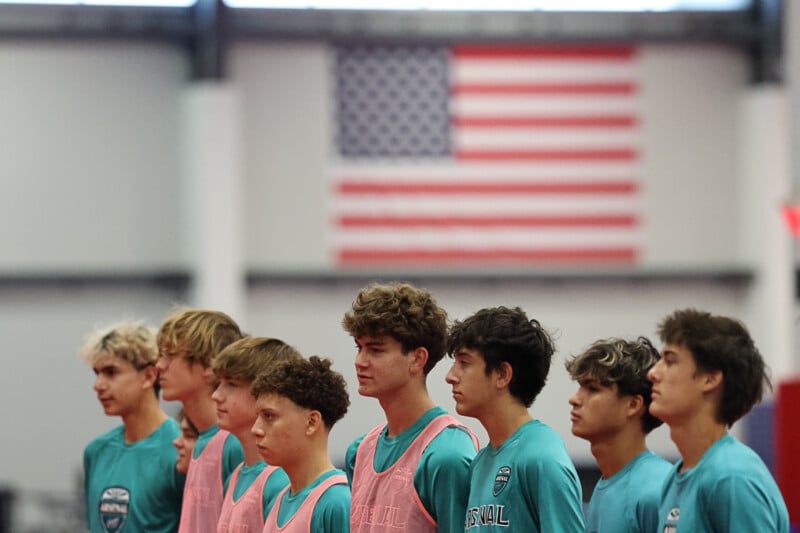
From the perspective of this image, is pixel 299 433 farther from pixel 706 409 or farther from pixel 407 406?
pixel 706 409

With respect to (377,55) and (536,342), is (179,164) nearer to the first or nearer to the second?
(377,55)

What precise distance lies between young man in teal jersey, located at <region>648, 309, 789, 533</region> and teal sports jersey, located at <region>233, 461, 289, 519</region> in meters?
1.53

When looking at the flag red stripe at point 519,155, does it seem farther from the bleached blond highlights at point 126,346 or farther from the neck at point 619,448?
the neck at point 619,448

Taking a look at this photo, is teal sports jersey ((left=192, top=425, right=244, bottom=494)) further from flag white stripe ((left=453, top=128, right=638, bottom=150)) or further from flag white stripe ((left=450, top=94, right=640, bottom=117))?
flag white stripe ((left=450, top=94, right=640, bottom=117))

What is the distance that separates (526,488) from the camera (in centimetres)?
364

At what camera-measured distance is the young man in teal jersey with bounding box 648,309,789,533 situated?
3.22m

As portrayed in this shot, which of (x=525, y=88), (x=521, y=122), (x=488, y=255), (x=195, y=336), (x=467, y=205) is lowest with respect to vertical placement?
(x=488, y=255)

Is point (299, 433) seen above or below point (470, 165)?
below

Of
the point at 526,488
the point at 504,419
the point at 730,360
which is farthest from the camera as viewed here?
the point at 504,419

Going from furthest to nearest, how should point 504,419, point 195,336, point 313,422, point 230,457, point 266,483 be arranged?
point 195,336, point 230,457, point 266,483, point 313,422, point 504,419

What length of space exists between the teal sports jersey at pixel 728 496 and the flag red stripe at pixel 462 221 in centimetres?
1159

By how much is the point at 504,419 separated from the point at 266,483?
1135 millimetres

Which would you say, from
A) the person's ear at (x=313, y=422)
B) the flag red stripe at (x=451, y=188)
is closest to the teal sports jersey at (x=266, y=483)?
the person's ear at (x=313, y=422)

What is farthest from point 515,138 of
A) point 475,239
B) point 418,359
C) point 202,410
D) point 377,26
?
point 418,359
